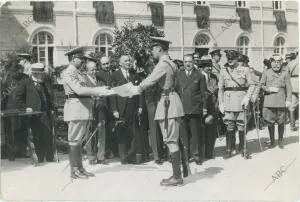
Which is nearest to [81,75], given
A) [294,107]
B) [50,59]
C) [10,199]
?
[10,199]

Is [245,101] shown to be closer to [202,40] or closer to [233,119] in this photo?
[233,119]

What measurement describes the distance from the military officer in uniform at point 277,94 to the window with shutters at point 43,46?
9.84 metres

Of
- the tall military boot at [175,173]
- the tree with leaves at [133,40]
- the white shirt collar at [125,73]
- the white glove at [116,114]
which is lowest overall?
the tall military boot at [175,173]

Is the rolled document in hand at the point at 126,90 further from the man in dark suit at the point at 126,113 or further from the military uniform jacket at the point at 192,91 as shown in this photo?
the military uniform jacket at the point at 192,91

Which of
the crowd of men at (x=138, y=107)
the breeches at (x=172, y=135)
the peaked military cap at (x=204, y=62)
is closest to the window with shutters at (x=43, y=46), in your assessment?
the crowd of men at (x=138, y=107)

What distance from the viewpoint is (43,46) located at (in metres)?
16.2

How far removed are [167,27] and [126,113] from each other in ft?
35.8

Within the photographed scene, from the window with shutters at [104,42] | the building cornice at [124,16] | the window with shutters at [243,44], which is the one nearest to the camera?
the building cornice at [124,16]

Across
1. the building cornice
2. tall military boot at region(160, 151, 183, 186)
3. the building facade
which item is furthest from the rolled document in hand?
the building cornice

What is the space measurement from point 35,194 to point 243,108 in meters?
3.74

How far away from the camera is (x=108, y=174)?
6.33 meters

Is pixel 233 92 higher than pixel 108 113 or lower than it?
higher

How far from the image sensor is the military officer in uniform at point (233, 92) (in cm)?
734

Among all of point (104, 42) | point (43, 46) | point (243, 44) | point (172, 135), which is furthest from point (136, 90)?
point (243, 44)
